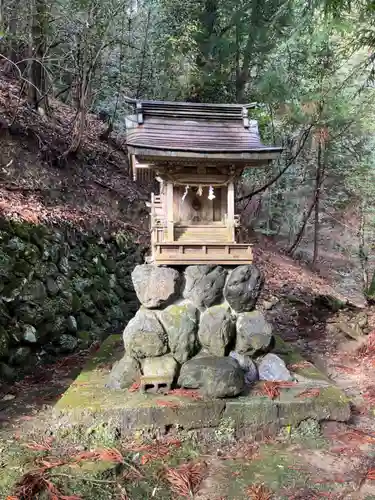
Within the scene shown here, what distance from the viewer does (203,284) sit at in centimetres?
641

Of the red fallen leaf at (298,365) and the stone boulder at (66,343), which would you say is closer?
the red fallen leaf at (298,365)

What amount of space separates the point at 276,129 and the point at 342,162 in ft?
12.1

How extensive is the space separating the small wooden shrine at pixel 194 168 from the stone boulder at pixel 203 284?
5.8 inches

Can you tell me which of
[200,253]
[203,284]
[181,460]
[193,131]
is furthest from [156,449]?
[193,131]

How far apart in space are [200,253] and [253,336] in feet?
4.88

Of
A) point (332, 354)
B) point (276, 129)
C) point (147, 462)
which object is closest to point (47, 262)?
point (147, 462)

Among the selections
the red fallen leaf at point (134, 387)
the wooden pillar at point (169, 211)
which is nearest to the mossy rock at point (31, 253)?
the wooden pillar at point (169, 211)

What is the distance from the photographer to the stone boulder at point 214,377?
17.7ft

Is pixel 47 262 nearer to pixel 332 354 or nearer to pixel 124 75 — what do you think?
pixel 332 354

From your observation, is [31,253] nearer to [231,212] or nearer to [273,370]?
[231,212]

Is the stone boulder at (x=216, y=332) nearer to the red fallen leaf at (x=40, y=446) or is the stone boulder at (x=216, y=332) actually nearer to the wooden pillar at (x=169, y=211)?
the wooden pillar at (x=169, y=211)

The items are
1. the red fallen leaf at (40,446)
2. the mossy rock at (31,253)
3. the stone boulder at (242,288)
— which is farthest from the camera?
the mossy rock at (31,253)

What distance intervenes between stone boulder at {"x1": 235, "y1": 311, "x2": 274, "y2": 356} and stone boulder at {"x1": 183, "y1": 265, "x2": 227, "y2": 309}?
0.58 meters

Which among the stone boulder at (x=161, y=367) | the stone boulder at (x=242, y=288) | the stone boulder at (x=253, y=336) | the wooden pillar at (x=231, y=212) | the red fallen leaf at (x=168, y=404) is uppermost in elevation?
the wooden pillar at (x=231, y=212)
